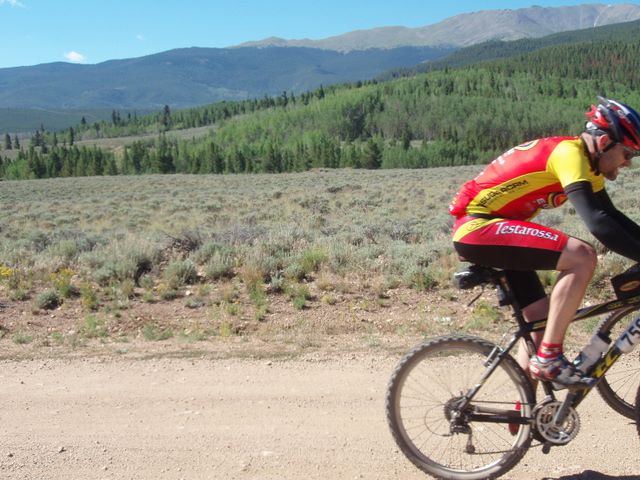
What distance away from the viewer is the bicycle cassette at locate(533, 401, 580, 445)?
3514mm

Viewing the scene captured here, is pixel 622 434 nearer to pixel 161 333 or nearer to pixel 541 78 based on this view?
pixel 161 333

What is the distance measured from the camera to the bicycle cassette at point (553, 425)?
351 cm

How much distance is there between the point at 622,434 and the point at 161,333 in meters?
4.62

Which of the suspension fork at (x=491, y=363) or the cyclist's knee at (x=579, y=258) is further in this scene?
the suspension fork at (x=491, y=363)

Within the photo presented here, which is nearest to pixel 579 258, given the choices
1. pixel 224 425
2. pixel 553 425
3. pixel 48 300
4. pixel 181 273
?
pixel 553 425

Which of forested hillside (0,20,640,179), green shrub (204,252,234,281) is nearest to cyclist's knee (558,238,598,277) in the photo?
green shrub (204,252,234,281)

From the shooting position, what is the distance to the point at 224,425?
4.46m

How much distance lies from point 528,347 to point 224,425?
2166 mm

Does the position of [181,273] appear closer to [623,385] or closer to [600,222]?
[623,385]

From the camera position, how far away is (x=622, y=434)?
13.5 feet

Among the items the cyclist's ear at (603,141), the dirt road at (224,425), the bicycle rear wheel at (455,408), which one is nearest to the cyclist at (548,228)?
the cyclist's ear at (603,141)

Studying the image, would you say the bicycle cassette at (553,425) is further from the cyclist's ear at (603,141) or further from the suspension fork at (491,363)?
the cyclist's ear at (603,141)

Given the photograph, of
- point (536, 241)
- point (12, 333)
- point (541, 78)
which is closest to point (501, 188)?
point (536, 241)

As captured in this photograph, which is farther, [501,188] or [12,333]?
[12,333]
